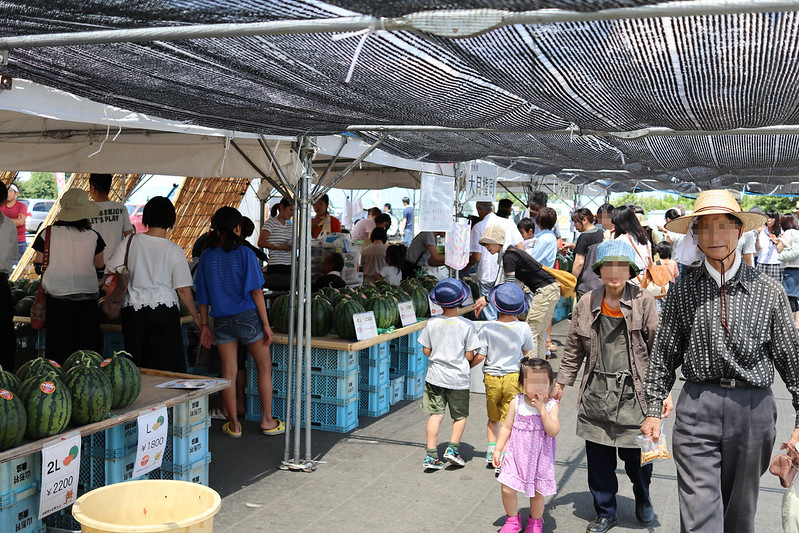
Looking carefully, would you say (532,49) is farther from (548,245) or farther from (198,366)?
(548,245)

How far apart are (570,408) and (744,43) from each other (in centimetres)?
540

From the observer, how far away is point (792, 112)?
4.11m

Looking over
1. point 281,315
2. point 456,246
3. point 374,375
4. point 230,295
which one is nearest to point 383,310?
point 374,375

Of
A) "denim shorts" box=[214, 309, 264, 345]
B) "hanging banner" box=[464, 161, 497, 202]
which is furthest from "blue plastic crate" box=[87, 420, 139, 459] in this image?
"hanging banner" box=[464, 161, 497, 202]

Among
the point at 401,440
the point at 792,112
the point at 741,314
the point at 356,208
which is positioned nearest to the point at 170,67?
the point at 741,314

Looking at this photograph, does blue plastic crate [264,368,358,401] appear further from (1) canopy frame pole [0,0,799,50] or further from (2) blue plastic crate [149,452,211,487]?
(1) canopy frame pole [0,0,799,50]

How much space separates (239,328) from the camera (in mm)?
6238

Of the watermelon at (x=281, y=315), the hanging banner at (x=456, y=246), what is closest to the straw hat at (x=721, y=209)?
the watermelon at (x=281, y=315)

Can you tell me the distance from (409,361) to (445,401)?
2.14m

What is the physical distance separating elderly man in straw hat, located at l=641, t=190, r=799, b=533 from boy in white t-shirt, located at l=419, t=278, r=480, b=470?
87.8 inches

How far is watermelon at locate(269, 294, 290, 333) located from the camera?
7.14 meters

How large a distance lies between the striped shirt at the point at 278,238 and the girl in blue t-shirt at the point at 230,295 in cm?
282

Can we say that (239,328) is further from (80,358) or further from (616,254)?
(616,254)

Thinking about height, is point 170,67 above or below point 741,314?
above
